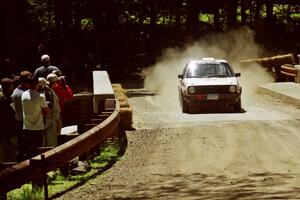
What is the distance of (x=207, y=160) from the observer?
12070 mm

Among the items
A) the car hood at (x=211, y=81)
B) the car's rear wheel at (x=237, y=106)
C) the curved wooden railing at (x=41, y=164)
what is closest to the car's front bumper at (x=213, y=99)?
the car's rear wheel at (x=237, y=106)

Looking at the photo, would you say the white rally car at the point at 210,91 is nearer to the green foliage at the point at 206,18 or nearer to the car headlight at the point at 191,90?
the car headlight at the point at 191,90

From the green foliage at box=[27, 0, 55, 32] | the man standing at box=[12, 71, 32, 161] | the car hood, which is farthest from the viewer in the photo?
the green foliage at box=[27, 0, 55, 32]

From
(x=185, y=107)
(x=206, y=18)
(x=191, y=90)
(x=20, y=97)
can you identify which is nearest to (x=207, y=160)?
(x=20, y=97)

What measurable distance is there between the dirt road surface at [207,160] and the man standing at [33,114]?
1.35 m

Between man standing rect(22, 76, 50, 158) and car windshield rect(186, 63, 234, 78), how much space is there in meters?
11.3

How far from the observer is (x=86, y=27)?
219 ft

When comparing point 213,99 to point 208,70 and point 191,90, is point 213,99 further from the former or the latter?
point 208,70

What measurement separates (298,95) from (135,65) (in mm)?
26495

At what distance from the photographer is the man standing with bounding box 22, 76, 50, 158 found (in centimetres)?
1105

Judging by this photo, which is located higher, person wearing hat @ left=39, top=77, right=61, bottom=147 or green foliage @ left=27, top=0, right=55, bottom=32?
green foliage @ left=27, top=0, right=55, bottom=32

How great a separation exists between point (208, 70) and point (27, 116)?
1192 centimetres

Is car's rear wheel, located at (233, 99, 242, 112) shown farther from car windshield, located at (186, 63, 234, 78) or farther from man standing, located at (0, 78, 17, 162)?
man standing, located at (0, 78, 17, 162)

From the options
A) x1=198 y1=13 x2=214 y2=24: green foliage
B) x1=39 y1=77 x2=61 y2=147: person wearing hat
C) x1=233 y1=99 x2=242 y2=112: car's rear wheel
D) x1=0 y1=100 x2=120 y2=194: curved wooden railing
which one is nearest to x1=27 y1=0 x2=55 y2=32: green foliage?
x1=198 y1=13 x2=214 y2=24: green foliage
